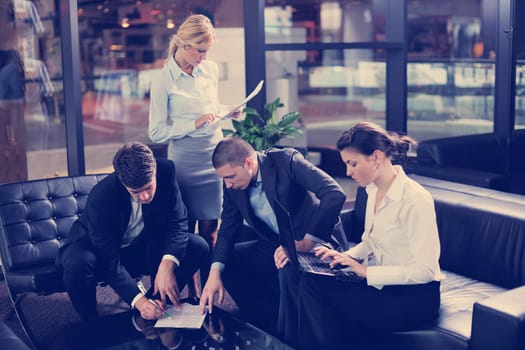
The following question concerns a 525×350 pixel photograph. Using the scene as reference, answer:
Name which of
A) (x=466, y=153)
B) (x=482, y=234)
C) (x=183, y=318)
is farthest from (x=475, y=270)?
(x=466, y=153)

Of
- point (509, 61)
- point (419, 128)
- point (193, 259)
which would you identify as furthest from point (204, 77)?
point (419, 128)

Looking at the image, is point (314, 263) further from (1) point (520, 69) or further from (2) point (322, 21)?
(2) point (322, 21)

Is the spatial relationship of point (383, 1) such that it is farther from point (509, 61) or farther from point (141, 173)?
point (141, 173)

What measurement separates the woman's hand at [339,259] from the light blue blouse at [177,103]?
135 cm

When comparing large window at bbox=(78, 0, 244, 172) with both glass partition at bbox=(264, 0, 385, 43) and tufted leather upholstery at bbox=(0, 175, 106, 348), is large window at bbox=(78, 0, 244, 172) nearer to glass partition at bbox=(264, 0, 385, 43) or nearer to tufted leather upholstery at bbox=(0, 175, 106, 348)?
glass partition at bbox=(264, 0, 385, 43)

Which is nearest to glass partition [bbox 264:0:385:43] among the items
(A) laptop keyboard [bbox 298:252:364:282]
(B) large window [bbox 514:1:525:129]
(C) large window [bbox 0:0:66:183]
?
(B) large window [bbox 514:1:525:129]

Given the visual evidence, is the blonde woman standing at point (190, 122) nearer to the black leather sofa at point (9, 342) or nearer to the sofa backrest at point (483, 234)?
the sofa backrest at point (483, 234)

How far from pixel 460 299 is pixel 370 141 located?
2.77ft

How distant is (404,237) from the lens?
3217mm

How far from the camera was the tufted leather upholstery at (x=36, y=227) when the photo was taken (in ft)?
13.1

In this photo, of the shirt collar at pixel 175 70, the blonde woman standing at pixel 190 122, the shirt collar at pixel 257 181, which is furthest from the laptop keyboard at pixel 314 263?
the shirt collar at pixel 175 70

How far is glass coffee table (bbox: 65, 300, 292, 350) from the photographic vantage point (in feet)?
9.82

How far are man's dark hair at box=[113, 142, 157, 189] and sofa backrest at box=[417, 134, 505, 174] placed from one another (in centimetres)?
263

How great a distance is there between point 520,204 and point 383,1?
3.20m
